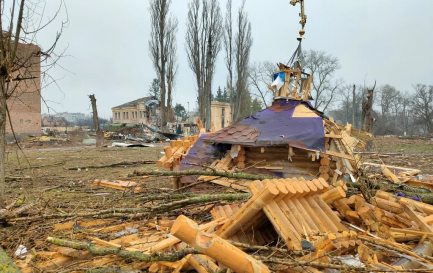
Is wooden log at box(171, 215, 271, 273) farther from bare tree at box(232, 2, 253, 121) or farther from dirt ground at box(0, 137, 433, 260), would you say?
bare tree at box(232, 2, 253, 121)

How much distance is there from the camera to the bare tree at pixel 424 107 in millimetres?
48322

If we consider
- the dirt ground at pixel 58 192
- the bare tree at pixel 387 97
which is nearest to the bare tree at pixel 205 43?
the dirt ground at pixel 58 192

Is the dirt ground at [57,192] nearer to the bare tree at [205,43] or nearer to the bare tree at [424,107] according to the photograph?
the bare tree at [205,43]

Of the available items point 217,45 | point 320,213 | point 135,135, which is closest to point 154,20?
point 217,45

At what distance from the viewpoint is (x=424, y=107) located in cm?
5100

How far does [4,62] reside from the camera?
4.80 meters

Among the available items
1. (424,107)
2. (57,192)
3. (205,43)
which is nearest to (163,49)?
(205,43)

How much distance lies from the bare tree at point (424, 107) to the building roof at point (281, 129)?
4722cm

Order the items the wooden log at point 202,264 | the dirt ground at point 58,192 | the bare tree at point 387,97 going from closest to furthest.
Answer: the wooden log at point 202,264 → the dirt ground at point 58,192 → the bare tree at point 387,97

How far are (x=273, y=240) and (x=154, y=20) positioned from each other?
2825 centimetres

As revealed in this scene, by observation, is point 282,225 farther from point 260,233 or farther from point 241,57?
point 241,57

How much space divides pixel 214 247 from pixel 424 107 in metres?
56.2

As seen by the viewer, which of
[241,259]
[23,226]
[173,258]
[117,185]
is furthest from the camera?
[117,185]

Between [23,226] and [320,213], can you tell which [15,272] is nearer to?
[23,226]
